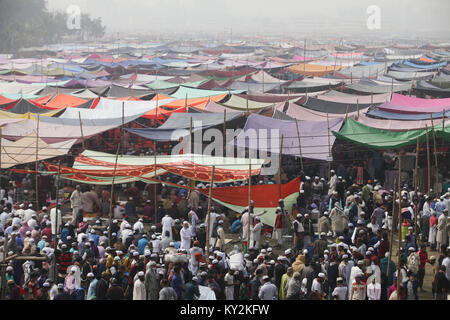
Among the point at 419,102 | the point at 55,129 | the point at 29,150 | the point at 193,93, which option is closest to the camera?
the point at 29,150

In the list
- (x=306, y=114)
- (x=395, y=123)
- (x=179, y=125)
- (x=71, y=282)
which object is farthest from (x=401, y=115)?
(x=71, y=282)

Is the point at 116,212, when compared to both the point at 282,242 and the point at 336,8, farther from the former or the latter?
the point at 336,8

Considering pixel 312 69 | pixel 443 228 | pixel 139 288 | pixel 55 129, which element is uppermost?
pixel 312 69

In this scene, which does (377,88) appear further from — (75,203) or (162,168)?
(75,203)

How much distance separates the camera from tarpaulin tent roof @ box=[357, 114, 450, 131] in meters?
15.4

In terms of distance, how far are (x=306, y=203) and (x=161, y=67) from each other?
93.1 ft

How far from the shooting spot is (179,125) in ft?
54.2

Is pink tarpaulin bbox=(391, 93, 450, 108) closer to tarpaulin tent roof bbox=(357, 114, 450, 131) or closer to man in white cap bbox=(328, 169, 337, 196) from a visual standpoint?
tarpaulin tent roof bbox=(357, 114, 450, 131)

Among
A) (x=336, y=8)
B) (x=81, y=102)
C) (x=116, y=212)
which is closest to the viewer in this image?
(x=116, y=212)

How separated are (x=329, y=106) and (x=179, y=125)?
189 inches

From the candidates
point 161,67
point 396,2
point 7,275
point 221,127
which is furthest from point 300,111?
point 396,2

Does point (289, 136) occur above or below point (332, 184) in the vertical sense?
above

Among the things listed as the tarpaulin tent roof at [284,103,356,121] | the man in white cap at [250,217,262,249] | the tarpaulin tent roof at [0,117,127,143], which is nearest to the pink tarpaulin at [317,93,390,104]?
the tarpaulin tent roof at [284,103,356,121]
